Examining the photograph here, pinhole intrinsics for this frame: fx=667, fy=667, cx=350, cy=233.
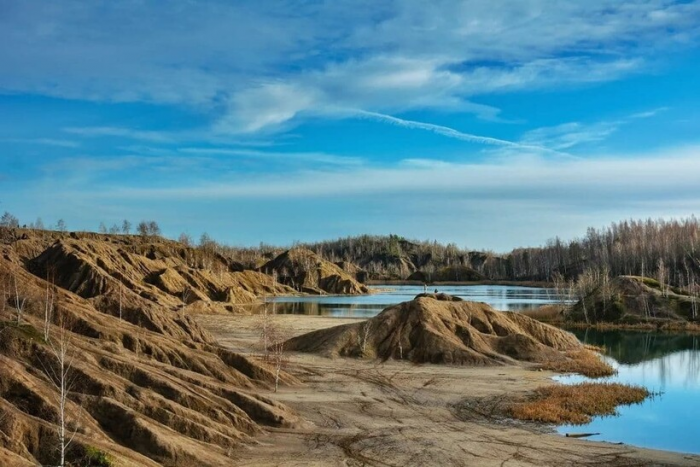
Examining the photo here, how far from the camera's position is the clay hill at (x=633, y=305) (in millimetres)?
101688

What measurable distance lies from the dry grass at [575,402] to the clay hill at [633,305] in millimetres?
61322

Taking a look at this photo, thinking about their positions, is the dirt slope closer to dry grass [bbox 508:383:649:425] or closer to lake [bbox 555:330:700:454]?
dry grass [bbox 508:383:649:425]

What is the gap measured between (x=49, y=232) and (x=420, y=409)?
184 metres

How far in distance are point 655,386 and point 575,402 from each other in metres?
13.7

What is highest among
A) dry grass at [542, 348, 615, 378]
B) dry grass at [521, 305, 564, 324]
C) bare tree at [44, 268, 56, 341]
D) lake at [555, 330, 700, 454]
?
bare tree at [44, 268, 56, 341]

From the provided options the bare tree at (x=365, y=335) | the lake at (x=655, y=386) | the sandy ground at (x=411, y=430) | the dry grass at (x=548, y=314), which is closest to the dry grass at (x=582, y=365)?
the lake at (x=655, y=386)

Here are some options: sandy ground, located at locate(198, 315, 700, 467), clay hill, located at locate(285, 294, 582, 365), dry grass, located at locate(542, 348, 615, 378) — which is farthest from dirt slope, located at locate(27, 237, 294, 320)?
dry grass, located at locate(542, 348, 615, 378)

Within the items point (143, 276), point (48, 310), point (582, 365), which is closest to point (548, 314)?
point (582, 365)

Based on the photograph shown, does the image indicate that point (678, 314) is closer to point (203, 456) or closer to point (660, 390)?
point (660, 390)

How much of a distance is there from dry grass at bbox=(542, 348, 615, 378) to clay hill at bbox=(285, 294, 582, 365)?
126cm

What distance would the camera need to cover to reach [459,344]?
202 feet

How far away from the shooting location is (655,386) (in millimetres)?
49781

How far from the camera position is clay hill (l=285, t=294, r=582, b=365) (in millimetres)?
60750

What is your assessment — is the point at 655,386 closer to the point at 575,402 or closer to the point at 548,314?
the point at 575,402
